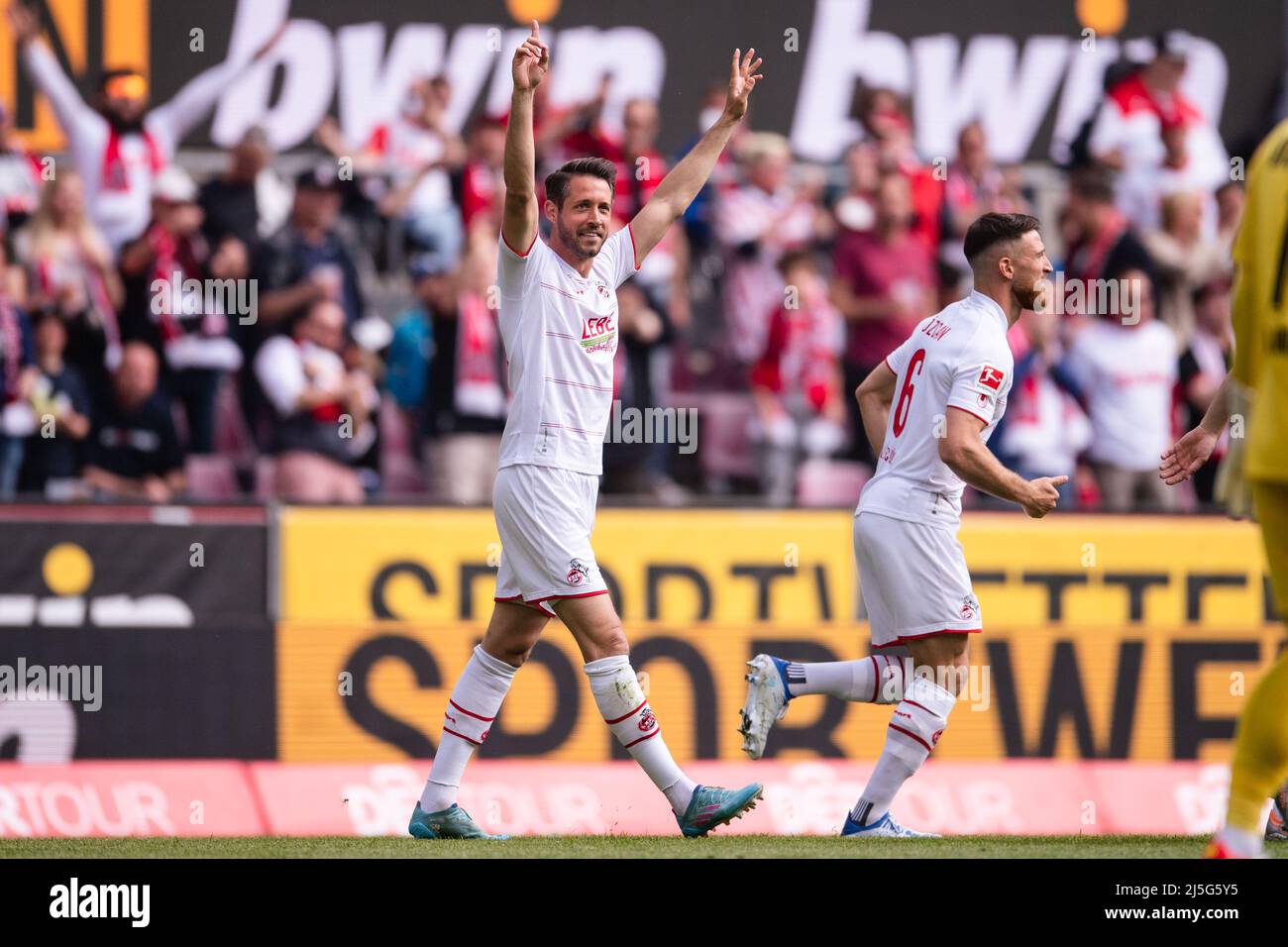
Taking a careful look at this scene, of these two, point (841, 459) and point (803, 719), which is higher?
point (841, 459)

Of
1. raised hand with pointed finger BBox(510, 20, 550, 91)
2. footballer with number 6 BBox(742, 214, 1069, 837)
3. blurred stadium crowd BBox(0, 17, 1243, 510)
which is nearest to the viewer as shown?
raised hand with pointed finger BBox(510, 20, 550, 91)

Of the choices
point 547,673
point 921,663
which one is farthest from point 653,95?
point 921,663

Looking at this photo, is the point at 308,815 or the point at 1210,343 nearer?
the point at 308,815

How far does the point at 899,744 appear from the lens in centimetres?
800

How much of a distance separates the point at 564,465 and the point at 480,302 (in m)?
5.49

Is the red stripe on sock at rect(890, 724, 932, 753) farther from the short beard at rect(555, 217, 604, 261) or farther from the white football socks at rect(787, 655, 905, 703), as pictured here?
the short beard at rect(555, 217, 604, 261)

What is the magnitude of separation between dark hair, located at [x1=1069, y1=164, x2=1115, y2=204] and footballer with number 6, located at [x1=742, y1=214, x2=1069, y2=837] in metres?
6.65

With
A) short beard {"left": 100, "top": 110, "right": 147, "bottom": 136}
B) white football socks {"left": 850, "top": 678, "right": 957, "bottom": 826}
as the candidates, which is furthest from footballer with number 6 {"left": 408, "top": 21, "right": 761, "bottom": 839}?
short beard {"left": 100, "top": 110, "right": 147, "bottom": 136}

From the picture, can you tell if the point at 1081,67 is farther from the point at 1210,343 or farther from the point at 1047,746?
the point at 1047,746

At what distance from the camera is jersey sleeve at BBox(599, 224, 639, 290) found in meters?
8.10

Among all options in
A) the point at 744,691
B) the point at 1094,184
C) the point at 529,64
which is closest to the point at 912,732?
the point at 529,64

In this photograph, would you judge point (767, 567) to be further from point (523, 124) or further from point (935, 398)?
point (523, 124)

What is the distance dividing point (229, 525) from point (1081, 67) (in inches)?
326

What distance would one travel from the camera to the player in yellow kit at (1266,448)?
5.67 m
